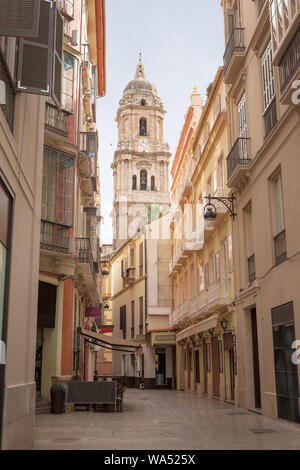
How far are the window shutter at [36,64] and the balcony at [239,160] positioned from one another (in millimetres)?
8752

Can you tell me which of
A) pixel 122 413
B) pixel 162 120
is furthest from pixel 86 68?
pixel 162 120

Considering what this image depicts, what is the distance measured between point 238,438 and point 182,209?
2302cm

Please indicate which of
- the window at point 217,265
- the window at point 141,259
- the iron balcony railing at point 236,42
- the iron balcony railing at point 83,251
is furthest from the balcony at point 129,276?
the iron balcony railing at point 236,42

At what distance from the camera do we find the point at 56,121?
18.3 m

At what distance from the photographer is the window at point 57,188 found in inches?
690

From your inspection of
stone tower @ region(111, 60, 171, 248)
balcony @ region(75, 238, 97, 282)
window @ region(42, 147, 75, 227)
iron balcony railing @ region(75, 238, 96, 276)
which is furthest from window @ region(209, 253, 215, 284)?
stone tower @ region(111, 60, 171, 248)

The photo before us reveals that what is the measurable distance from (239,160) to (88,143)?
748cm

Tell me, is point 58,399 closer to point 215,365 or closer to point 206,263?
point 215,365

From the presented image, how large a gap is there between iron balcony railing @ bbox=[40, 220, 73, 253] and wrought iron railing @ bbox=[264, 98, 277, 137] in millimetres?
7146

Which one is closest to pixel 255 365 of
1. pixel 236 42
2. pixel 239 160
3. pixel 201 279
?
pixel 239 160

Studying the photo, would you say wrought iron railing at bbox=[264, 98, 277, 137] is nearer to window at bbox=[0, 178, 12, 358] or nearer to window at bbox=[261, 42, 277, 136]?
window at bbox=[261, 42, 277, 136]

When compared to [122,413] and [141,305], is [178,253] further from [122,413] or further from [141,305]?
[122,413]

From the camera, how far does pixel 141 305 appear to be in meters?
40.5
